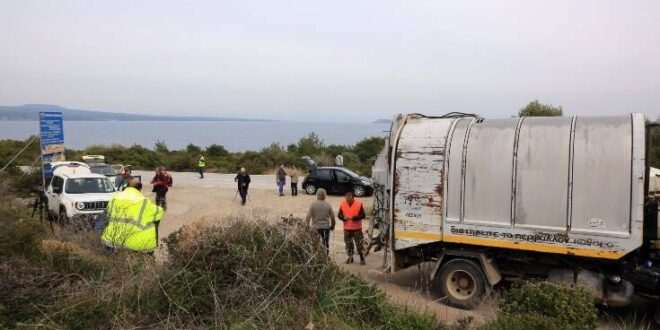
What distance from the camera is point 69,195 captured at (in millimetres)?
16047

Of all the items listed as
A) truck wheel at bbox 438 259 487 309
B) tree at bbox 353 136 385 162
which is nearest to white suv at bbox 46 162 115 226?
truck wheel at bbox 438 259 487 309

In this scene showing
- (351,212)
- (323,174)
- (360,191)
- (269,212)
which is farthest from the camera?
(323,174)

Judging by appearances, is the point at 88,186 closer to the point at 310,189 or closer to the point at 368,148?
the point at 310,189

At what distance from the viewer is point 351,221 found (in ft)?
35.6

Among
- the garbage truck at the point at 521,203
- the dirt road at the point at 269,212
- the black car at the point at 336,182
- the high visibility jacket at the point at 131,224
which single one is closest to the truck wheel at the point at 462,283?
the garbage truck at the point at 521,203

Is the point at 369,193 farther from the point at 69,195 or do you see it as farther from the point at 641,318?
the point at 641,318

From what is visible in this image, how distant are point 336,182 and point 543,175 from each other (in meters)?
16.3

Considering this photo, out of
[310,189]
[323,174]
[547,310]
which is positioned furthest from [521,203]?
[310,189]

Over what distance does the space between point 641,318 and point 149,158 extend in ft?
151

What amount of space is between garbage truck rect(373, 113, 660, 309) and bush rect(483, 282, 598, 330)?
1.47 meters

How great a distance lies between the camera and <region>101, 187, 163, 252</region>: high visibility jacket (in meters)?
7.77

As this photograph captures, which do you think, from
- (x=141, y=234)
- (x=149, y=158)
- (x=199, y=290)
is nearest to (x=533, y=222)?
(x=199, y=290)

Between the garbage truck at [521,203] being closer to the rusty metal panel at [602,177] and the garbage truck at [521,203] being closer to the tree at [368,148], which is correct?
the rusty metal panel at [602,177]

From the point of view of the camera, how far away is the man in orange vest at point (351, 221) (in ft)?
35.4
